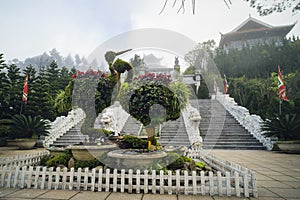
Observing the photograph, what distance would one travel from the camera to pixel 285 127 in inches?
328

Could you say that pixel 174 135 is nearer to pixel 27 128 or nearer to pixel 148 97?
pixel 148 97

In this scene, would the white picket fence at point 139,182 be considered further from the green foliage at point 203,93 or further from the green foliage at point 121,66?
the green foliage at point 203,93

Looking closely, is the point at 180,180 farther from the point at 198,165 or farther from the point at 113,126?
the point at 113,126

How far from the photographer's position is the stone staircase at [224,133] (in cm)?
962

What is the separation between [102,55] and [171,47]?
1928 millimetres

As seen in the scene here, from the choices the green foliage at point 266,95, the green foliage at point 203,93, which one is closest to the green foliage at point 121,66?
the green foliage at point 266,95

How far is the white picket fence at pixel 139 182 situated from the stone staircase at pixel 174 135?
19.9 feet

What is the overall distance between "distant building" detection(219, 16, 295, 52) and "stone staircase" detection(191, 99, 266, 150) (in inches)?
892

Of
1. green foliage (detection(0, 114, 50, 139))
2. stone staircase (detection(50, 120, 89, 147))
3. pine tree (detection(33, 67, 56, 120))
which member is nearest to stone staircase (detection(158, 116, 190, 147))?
stone staircase (detection(50, 120, 89, 147))

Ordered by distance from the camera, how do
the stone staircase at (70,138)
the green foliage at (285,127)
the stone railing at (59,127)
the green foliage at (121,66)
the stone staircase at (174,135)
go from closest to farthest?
the green foliage at (121,66) → the green foliage at (285,127) → the stone staircase at (174,135) → the stone staircase at (70,138) → the stone railing at (59,127)

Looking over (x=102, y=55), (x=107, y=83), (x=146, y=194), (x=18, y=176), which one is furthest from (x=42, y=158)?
(x=146, y=194)

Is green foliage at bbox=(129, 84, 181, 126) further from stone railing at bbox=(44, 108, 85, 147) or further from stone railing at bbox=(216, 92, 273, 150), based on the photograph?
stone railing at bbox=(216, 92, 273, 150)

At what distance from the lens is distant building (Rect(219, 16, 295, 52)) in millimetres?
30922

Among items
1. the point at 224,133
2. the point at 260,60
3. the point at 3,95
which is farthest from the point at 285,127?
the point at 260,60
